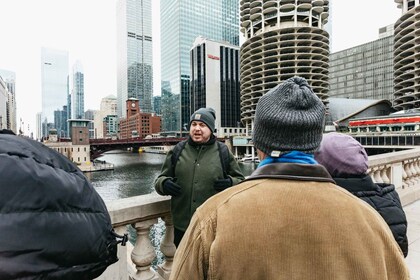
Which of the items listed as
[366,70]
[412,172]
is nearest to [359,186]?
[412,172]

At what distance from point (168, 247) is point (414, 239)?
3912 mm

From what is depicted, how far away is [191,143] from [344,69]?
417 ft

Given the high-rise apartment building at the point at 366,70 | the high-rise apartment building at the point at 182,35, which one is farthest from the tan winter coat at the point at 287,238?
the high-rise apartment building at the point at 182,35

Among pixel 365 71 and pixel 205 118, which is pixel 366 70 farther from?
pixel 205 118

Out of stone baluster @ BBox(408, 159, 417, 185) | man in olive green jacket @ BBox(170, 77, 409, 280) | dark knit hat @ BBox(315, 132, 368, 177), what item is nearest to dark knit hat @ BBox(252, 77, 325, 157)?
man in olive green jacket @ BBox(170, 77, 409, 280)

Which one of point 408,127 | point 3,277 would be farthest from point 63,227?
point 408,127

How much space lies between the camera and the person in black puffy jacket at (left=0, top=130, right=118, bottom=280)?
816mm

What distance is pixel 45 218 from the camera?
34.8 inches

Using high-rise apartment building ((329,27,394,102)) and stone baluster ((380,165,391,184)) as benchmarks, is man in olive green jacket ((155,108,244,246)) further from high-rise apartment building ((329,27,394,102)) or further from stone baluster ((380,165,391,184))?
high-rise apartment building ((329,27,394,102))

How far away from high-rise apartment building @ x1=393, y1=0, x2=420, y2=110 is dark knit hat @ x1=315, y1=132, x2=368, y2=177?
7404 cm

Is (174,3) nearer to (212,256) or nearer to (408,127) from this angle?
(408,127)

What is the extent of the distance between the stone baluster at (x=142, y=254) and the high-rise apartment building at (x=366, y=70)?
114973 millimetres

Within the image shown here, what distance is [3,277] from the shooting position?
794mm

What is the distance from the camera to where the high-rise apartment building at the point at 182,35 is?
12681 centimetres
